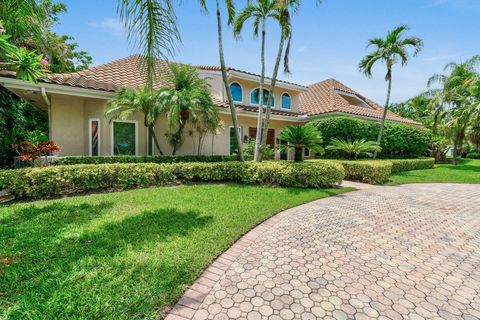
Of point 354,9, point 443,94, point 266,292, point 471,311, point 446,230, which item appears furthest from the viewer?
point 443,94

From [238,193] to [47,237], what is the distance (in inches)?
207

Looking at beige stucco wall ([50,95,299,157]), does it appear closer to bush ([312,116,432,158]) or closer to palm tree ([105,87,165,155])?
palm tree ([105,87,165,155])

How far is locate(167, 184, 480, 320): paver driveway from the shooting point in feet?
9.27

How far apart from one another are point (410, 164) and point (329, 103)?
24.6 feet

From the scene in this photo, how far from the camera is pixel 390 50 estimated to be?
1407 centimetres

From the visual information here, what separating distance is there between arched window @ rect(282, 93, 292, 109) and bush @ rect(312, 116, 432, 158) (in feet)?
13.5

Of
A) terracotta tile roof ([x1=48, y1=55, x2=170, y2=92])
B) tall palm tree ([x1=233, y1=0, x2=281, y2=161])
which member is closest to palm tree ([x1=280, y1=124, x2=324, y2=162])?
tall palm tree ([x1=233, y1=0, x2=281, y2=161])

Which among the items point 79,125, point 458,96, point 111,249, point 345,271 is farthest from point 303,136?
point 458,96

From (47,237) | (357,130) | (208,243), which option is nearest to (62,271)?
(47,237)

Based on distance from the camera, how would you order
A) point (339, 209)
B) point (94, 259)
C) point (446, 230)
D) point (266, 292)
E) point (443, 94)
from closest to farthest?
point (266, 292), point (94, 259), point (446, 230), point (339, 209), point (443, 94)

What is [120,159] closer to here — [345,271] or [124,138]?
Result: [124,138]

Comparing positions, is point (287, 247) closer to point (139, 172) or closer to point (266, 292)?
point (266, 292)

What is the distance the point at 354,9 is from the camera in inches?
389

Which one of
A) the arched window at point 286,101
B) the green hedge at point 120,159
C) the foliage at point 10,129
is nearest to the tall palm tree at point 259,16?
the green hedge at point 120,159
